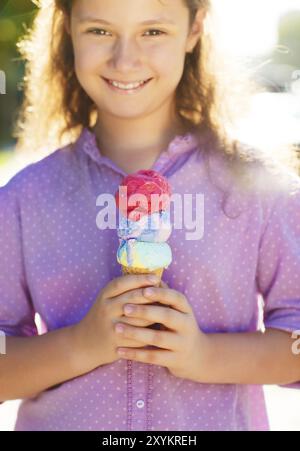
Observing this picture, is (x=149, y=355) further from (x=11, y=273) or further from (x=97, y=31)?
(x=97, y=31)

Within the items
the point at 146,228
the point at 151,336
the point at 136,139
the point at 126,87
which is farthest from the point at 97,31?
the point at 151,336

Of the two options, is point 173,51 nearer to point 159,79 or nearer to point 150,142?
point 159,79

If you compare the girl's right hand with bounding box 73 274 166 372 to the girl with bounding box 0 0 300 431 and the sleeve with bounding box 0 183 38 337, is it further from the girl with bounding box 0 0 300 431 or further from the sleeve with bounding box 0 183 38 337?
the sleeve with bounding box 0 183 38 337

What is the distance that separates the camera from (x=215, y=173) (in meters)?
2.40

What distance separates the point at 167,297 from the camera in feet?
6.56

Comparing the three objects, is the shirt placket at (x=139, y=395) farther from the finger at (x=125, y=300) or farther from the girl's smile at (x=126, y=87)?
the girl's smile at (x=126, y=87)

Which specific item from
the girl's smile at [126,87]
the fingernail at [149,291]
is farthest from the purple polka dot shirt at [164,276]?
the fingernail at [149,291]

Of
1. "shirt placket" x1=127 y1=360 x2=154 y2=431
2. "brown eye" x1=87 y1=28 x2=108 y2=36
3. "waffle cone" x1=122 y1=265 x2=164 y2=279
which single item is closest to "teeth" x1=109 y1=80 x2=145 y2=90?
"brown eye" x1=87 y1=28 x2=108 y2=36

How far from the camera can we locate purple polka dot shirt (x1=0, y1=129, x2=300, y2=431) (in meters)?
2.24

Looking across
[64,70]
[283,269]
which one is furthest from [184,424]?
[64,70]

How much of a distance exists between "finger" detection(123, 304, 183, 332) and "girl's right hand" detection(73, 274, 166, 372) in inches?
0.7

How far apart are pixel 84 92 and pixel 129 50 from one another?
48cm

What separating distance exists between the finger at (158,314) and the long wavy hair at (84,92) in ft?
2.00
